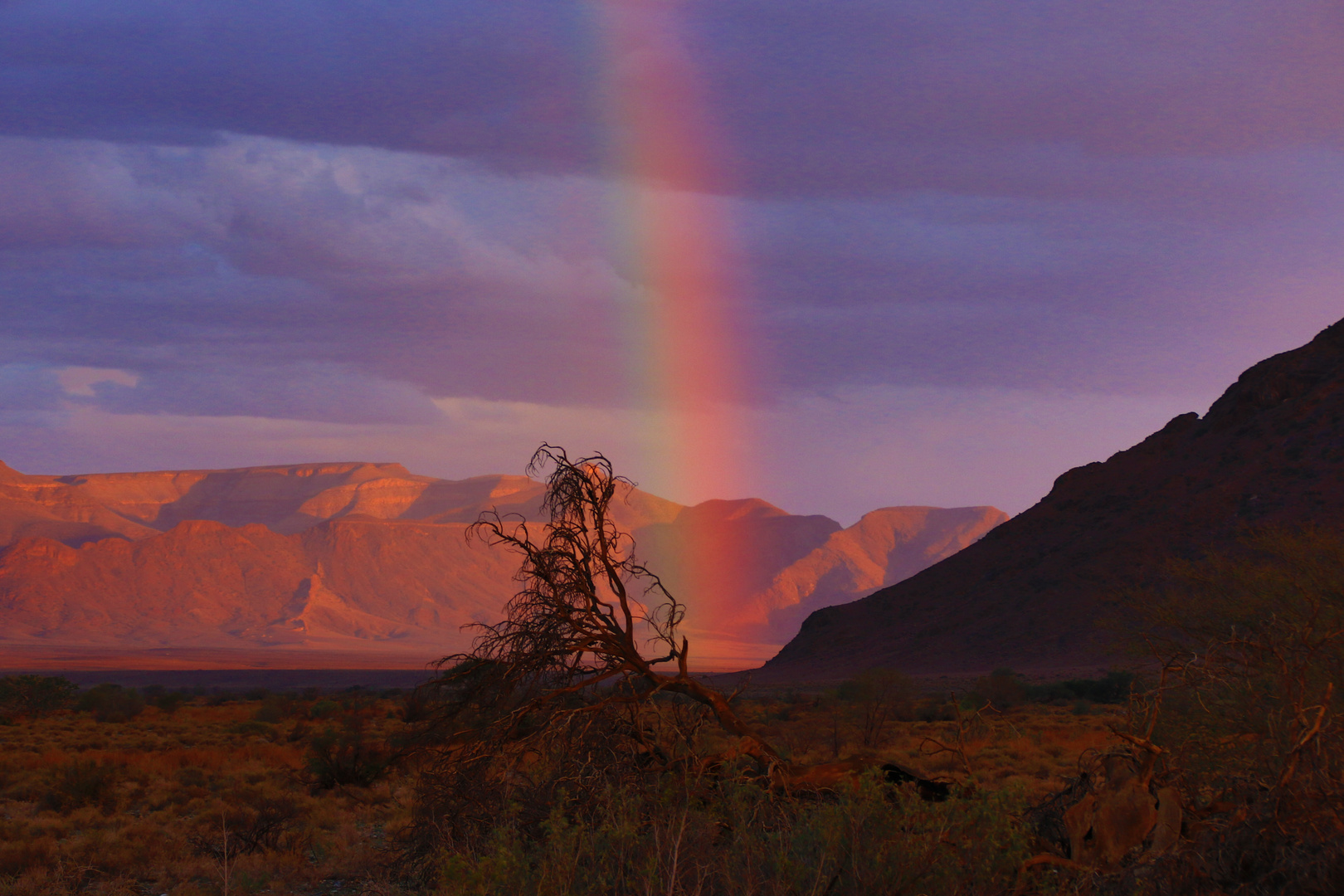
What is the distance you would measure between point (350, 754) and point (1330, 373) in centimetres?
7551

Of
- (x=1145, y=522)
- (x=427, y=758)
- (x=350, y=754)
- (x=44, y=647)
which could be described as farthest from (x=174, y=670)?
(x=427, y=758)

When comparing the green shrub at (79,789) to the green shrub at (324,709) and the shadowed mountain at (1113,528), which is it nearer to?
the green shrub at (324,709)

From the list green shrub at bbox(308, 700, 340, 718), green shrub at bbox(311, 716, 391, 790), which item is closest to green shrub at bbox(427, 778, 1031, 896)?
green shrub at bbox(311, 716, 391, 790)

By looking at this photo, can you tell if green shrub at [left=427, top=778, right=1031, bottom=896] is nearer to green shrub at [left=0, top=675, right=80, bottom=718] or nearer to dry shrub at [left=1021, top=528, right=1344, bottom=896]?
dry shrub at [left=1021, top=528, right=1344, bottom=896]

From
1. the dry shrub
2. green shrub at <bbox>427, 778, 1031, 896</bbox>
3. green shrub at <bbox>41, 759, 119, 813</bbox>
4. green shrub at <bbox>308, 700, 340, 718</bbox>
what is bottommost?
green shrub at <bbox>308, 700, 340, 718</bbox>

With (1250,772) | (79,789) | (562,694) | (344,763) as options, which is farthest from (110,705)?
(1250,772)

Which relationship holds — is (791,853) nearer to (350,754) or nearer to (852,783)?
(852,783)

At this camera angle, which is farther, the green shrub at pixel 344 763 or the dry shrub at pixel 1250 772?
the green shrub at pixel 344 763

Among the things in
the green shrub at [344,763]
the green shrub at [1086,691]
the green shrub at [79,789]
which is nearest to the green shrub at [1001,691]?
the green shrub at [1086,691]

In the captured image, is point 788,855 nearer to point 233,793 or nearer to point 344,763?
point 233,793

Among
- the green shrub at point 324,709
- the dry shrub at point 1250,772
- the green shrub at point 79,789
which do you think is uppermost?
the dry shrub at point 1250,772

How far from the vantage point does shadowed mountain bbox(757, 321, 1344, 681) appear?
227ft

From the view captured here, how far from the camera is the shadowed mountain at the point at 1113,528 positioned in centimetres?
6906

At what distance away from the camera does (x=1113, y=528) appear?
78562 millimetres
